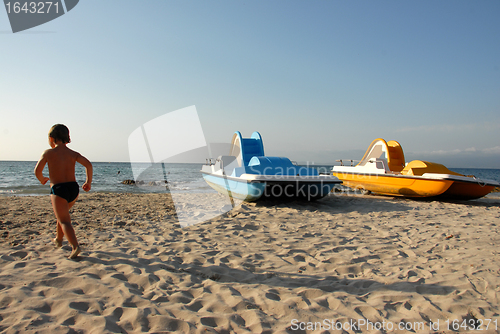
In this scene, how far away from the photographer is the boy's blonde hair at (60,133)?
342 cm

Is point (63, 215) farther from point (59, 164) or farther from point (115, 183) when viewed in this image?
point (115, 183)

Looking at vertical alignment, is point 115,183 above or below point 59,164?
below

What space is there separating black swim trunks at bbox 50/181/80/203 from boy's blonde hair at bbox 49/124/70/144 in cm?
54

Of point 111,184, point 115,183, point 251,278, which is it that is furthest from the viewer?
point 115,183

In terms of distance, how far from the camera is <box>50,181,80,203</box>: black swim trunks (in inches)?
131

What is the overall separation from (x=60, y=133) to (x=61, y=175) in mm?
524

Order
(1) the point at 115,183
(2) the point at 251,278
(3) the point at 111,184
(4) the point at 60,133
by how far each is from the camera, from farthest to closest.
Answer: (1) the point at 115,183
(3) the point at 111,184
(4) the point at 60,133
(2) the point at 251,278

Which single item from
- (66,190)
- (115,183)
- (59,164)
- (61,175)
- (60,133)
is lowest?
(115,183)

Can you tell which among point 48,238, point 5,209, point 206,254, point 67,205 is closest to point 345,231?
point 206,254

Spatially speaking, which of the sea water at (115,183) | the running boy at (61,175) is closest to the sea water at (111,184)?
the sea water at (115,183)

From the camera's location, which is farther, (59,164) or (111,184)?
(111,184)

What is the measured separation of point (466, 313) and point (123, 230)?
498cm

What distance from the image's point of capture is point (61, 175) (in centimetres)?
338

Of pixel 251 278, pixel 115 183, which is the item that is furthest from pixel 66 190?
pixel 115 183
